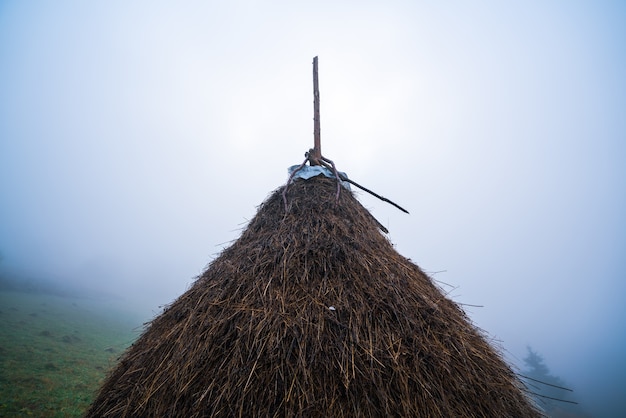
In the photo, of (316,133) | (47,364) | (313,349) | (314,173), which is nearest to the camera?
(313,349)

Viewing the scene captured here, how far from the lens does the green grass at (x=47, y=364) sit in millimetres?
9859

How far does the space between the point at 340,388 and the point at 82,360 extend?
23.8 metres

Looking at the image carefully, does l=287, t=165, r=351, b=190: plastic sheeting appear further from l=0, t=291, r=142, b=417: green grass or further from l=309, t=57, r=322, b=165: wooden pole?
l=0, t=291, r=142, b=417: green grass

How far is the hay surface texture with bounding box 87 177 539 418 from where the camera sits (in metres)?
2.32

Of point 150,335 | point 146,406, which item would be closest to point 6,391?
point 150,335


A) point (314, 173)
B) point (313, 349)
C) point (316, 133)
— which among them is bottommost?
point (313, 349)

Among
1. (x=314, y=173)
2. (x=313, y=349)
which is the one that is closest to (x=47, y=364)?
(x=314, y=173)

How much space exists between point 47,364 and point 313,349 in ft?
70.2

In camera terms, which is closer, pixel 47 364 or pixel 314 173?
pixel 314 173

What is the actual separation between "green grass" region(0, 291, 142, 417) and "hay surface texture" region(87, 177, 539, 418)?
1385mm

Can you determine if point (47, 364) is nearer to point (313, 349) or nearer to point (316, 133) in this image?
point (316, 133)

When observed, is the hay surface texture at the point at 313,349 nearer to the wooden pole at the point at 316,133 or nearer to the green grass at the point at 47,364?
the green grass at the point at 47,364

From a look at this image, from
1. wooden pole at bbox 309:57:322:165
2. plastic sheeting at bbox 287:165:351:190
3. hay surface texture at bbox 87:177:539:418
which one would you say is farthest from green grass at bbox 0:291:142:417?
wooden pole at bbox 309:57:322:165

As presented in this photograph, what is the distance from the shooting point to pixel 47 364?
49.0 ft
